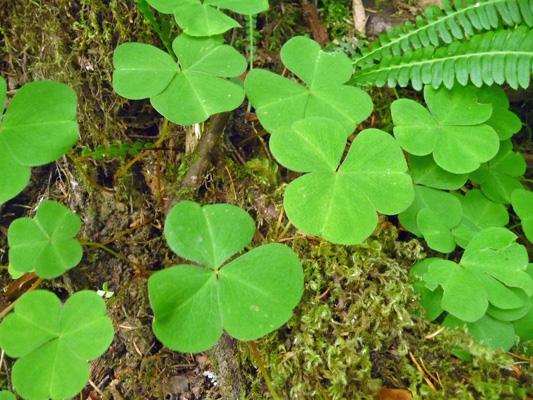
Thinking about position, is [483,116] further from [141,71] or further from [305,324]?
[141,71]

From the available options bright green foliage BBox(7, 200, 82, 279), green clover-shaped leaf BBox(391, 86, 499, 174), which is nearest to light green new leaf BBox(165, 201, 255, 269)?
bright green foliage BBox(7, 200, 82, 279)

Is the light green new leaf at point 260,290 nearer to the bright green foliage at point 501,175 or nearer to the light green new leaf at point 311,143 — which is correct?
the light green new leaf at point 311,143

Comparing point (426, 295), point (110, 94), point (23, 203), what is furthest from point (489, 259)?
point (23, 203)

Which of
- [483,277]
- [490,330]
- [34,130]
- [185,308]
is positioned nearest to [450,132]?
[483,277]

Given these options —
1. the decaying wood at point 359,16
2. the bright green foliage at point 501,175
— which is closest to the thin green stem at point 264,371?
the bright green foliage at point 501,175

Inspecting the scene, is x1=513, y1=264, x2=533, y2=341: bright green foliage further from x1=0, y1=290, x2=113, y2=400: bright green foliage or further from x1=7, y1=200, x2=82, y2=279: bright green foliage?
x1=7, y1=200, x2=82, y2=279: bright green foliage

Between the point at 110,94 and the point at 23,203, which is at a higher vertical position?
the point at 110,94
